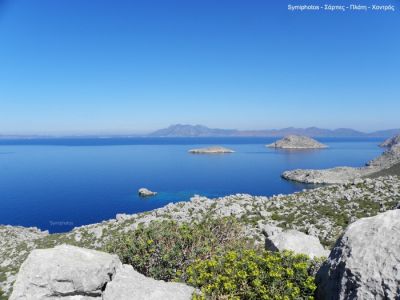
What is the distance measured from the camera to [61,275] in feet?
35.0

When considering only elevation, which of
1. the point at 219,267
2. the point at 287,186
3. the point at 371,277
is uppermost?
the point at 371,277

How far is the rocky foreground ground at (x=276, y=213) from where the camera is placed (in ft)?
92.3

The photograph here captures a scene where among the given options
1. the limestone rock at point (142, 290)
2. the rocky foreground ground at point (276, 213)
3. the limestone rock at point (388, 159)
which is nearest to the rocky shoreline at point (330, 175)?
the limestone rock at point (388, 159)

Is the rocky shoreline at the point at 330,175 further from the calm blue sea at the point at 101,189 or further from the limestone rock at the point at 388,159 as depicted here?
the limestone rock at the point at 388,159

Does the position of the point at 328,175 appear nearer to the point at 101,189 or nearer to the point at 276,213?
the point at 101,189

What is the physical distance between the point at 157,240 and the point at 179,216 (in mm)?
18851

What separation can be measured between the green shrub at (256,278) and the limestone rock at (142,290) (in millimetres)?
560

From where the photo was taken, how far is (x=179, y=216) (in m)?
33.9

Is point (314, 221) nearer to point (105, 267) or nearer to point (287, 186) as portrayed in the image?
point (105, 267)

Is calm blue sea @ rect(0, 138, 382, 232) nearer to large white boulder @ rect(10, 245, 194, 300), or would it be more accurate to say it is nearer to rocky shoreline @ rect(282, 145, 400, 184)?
rocky shoreline @ rect(282, 145, 400, 184)

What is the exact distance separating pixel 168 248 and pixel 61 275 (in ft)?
16.5

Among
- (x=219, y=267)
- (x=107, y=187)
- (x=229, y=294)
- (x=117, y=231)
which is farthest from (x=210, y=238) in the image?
(x=107, y=187)

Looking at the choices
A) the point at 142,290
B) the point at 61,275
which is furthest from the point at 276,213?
the point at 61,275

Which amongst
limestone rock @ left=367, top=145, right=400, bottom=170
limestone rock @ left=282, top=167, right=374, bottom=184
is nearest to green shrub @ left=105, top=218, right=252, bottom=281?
limestone rock @ left=282, top=167, right=374, bottom=184
